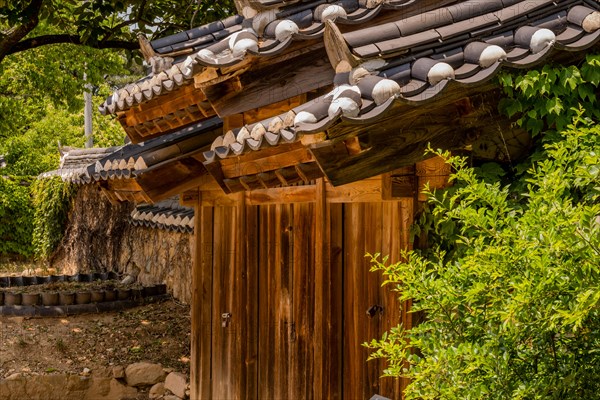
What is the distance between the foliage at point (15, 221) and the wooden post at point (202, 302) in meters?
14.0

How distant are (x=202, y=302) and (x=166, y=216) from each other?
595 cm

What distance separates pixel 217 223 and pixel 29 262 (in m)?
14.6

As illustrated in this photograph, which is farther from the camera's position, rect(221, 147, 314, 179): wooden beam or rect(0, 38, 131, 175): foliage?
rect(0, 38, 131, 175): foliage

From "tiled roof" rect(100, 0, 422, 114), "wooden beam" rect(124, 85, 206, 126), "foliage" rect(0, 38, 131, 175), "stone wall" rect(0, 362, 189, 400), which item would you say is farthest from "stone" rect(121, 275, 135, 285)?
"tiled roof" rect(100, 0, 422, 114)

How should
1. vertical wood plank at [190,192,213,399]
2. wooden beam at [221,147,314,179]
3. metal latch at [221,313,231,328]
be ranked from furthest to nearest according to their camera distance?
vertical wood plank at [190,192,213,399]
metal latch at [221,313,231,328]
wooden beam at [221,147,314,179]

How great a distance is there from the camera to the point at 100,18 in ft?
28.8

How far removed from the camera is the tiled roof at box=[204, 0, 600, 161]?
9.37ft

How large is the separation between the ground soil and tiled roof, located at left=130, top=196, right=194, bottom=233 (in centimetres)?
141

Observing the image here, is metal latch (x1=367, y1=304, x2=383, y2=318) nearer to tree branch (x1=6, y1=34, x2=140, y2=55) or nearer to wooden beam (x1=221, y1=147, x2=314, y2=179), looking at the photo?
wooden beam (x1=221, y1=147, x2=314, y2=179)

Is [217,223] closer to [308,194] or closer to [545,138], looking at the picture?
[308,194]

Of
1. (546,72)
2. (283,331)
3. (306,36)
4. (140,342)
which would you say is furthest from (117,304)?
(546,72)

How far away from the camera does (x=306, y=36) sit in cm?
366

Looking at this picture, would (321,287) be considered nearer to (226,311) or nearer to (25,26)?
(226,311)

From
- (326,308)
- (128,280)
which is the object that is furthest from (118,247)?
(326,308)
